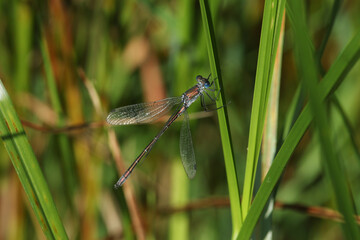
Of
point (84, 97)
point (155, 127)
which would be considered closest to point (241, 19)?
point (155, 127)

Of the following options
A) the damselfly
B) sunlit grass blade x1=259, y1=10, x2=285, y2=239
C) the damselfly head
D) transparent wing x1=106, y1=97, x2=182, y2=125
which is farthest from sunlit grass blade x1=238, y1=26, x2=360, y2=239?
transparent wing x1=106, y1=97, x2=182, y2=125

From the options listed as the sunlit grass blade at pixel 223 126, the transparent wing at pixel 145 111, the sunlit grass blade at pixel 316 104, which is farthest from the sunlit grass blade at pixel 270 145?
the transparent wing at pixel 145 111

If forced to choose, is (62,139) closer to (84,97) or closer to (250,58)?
(84,97)

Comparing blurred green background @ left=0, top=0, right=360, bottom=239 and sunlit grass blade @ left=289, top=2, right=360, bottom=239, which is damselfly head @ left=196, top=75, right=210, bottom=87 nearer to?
blurred green background @ left=0, top=0, right=360, bottom=239

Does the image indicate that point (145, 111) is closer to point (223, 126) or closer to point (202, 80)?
point (202, 80)

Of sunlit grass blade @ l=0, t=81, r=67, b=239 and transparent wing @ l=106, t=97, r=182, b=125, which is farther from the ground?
transparent wing @ l=106, t=97, r=182, b=125

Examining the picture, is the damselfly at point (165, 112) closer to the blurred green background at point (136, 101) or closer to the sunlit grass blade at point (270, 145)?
the blurred green background at point (136, 101)

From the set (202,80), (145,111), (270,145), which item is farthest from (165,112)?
(270,145)
